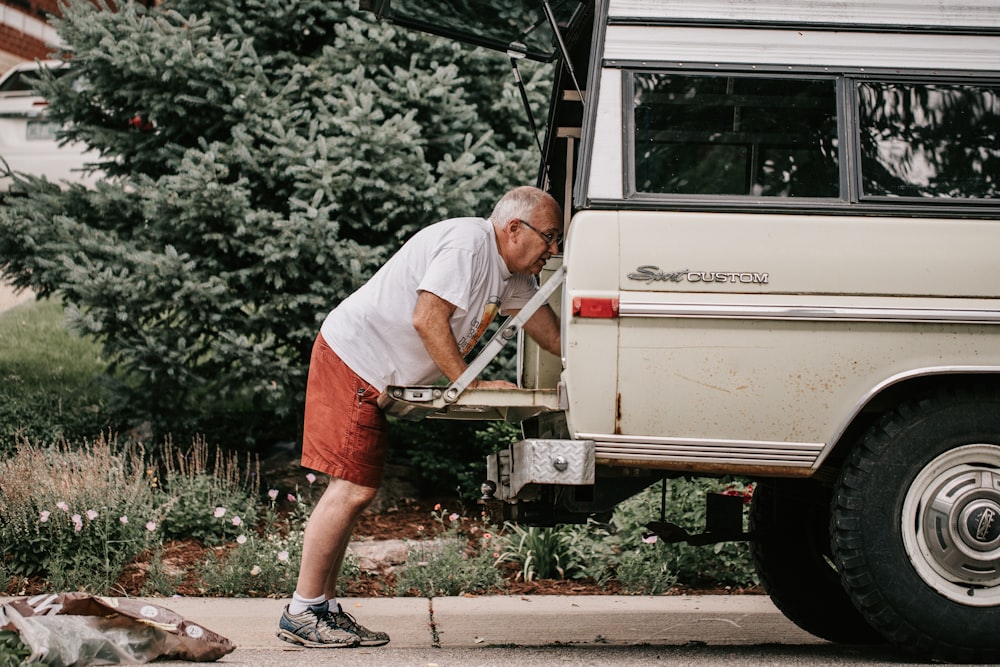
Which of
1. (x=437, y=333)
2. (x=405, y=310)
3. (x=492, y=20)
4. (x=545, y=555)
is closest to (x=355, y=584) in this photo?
(x=545, y=555)

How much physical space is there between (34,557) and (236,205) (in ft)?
7.49

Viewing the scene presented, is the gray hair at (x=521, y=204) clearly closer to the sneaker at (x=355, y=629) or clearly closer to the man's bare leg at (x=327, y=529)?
the man's bare leg at (x=327, y=529)

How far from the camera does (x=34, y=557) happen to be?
19.1 feet

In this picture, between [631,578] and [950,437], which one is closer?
[950,437]

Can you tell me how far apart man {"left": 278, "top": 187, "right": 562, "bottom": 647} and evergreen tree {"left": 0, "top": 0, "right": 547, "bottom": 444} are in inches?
96.3

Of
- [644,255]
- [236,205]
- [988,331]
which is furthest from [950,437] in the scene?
[236,205]

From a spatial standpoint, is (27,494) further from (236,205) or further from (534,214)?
(534,214)

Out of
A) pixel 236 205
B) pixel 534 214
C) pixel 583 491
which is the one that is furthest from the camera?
pixel 236 205

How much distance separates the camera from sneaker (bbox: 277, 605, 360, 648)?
438cm

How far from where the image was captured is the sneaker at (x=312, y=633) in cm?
438

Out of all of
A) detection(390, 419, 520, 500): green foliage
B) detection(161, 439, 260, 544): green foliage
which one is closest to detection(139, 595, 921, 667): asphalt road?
detection(161, 439, 260, 544): green foliage

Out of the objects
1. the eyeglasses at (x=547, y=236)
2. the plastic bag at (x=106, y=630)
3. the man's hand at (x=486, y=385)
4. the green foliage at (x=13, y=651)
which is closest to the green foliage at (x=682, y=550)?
the man's hand at (x=486, y=385)

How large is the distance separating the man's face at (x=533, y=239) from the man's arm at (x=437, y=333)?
407 mm

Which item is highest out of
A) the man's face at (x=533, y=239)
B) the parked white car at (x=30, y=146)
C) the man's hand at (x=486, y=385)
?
the parked white car at (x=30, y=146)
